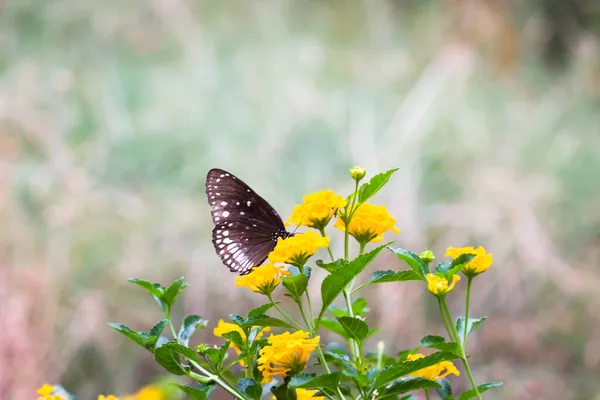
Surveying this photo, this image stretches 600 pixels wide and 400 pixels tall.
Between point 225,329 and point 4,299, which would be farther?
point 4,299

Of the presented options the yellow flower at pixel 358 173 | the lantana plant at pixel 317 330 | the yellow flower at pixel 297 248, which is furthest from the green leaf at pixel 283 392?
the yellow flower at pixel 358 173

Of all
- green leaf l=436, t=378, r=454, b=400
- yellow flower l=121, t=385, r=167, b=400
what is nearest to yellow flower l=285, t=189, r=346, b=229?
green leaf l=436, t=378, r=454, b=400

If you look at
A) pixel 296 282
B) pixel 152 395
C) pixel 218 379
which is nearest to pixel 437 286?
pixel 296 282

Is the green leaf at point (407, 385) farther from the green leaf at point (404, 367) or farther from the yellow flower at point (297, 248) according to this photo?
the yellow flower at point (297, 248)

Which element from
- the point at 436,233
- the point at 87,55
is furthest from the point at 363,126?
the point at 87,55

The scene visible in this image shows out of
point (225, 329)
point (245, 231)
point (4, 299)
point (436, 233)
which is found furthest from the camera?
point (436, 233)

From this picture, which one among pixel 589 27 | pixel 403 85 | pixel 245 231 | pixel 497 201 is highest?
pixel 589 27

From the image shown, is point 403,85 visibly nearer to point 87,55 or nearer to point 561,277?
point 561,277
